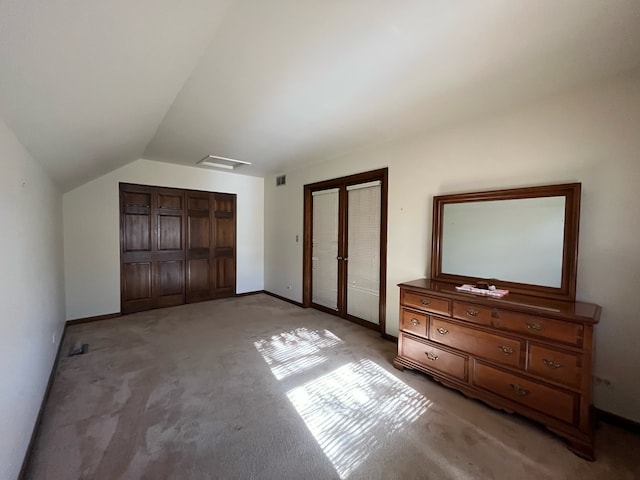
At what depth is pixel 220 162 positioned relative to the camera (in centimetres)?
462

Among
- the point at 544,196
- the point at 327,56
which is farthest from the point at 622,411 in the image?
the point at 327,56

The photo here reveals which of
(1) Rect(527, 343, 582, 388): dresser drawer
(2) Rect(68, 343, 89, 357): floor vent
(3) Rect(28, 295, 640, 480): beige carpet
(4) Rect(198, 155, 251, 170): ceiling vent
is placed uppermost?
(4) Rect(198, 155, 251, 170): ceiling vent

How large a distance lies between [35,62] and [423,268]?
3.25 m

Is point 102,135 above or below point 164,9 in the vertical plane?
below

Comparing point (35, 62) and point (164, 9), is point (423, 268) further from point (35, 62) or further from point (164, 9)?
point (35, 62)

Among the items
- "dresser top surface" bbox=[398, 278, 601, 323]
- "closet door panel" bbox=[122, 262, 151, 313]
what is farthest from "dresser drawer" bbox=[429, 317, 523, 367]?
"closet door panel" bbox=[122, 262, 151, 313]

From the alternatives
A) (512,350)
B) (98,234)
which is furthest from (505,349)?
(98,234)

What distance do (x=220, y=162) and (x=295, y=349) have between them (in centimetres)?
324

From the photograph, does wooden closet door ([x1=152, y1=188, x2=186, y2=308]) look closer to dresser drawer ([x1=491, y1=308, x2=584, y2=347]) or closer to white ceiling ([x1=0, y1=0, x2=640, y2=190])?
white ceiling ([x1=0, y1=0, x2=640, y2=190])

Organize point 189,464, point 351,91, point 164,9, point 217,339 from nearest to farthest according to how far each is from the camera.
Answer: point 164,9 → point 189,464 → point 351,91 → point 217,339

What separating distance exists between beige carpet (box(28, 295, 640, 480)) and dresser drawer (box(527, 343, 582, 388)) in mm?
407

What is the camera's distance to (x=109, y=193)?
13.9 feet

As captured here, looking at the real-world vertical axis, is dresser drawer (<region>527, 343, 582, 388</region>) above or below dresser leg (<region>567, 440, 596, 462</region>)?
above

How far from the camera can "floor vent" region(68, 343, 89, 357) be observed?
3.01 metres
